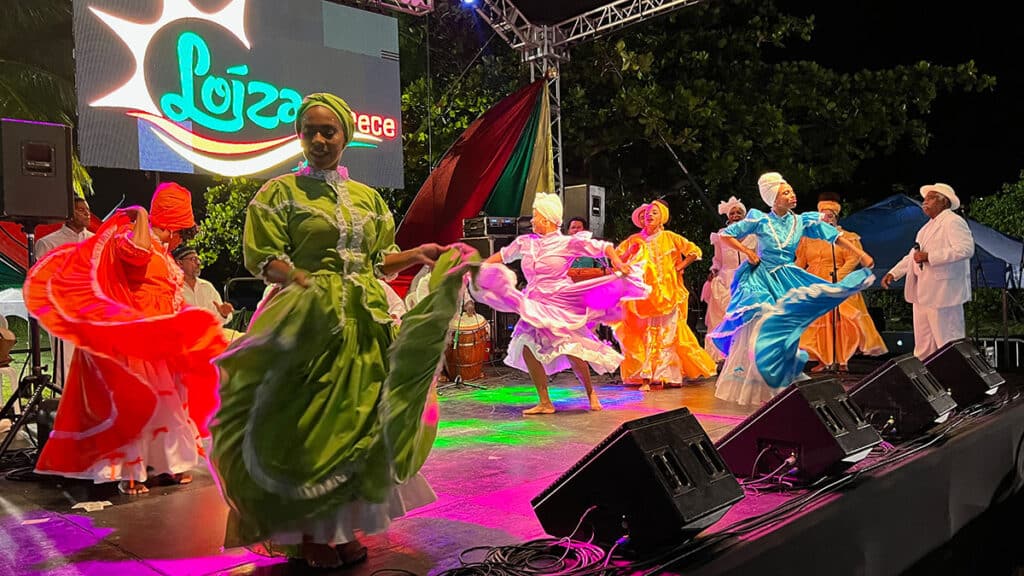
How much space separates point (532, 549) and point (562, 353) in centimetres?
328

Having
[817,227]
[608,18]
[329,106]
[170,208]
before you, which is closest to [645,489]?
[329,106]

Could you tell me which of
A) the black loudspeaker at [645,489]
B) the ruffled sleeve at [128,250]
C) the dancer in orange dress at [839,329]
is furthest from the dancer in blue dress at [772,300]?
the ruffled sleeve at [128,250]

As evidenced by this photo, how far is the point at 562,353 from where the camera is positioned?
19.5 ft

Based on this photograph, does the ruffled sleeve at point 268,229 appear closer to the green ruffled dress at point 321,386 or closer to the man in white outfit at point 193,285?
the green ruffled dress at point 321,386

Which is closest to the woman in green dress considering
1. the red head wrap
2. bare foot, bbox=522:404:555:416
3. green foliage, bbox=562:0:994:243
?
the red head wrap

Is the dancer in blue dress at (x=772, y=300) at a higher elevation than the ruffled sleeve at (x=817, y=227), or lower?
lower

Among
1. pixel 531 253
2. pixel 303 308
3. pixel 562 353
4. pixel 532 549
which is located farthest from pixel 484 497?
pixel 531 253

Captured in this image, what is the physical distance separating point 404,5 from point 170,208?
17.0 ft

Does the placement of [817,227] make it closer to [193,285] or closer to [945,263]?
[945,263]

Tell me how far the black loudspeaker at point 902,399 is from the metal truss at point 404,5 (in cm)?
622

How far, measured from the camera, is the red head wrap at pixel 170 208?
4.30m

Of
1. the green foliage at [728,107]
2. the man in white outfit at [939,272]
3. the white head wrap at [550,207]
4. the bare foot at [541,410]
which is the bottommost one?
the bare foot at [541,410]

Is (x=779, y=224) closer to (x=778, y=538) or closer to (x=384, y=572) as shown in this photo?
(x=778, y=538)

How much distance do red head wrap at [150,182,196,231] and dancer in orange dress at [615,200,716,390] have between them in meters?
4.26
